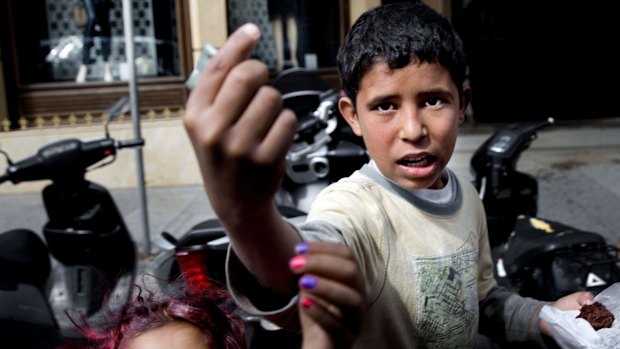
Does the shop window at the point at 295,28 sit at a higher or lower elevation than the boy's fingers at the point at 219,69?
lower

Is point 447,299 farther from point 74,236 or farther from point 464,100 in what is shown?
point 74,236

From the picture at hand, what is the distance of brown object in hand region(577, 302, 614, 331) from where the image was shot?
1309 millimetres

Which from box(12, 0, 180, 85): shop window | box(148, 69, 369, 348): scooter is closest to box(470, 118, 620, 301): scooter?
box(148, 69, 369, 348): scooter

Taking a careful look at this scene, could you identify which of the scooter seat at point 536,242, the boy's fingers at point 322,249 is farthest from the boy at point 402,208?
the scooter seat at point 536,242

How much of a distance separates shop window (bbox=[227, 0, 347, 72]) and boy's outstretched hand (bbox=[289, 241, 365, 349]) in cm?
559

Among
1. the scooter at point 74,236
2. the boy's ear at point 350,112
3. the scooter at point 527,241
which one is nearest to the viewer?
the boy's ear at point 350,112

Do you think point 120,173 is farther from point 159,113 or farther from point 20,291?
point 20,291

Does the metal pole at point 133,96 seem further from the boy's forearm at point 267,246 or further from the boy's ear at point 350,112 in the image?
the boy's forearm at point 267,246

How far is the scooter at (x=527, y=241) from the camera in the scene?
2.41m

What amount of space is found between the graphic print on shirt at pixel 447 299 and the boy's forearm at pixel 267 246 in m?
0.41

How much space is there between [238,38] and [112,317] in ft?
3.37

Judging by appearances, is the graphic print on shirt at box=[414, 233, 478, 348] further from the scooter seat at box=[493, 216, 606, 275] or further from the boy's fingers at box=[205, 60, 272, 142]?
the scooter seat at box=[493, 216, 606, 275]

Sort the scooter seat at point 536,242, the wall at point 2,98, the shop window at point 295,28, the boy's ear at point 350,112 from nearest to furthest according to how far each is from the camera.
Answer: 1. the boy's ear at point 350,112
2. the scooter seat at point 536,242
3. the shop window at point 295,28
4. the wall at point 2,98

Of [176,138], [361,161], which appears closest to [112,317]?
[361,161]
